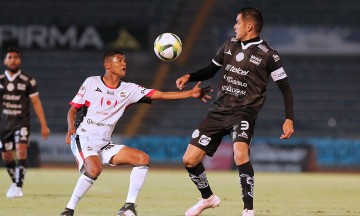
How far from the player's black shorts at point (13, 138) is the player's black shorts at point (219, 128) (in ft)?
15.1

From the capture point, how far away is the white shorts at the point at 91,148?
8.97m

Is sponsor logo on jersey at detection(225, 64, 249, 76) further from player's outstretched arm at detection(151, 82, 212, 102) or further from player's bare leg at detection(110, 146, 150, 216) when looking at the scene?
player's bare leg at detection(110, 146, 150, 216)

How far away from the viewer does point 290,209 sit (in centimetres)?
1057

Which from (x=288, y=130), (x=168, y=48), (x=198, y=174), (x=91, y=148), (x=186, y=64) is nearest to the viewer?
(x=288, y=130)

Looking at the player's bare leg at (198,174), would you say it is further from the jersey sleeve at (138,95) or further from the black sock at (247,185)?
the jersey sleeve at (138,95)

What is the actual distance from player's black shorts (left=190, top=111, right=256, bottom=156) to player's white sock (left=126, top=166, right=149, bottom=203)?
0.59 m

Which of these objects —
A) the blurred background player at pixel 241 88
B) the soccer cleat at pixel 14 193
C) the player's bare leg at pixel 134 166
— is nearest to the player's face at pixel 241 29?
the blurred background player at pixel 241 88

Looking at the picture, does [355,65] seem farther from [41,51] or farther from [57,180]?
[57,180]

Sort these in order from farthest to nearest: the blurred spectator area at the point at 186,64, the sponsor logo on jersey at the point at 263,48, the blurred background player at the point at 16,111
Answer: the blurred spectator area at the point at 186,64
the blurred background player at the point at 16,111
the sponsor logo on jersey at the point at 263,48

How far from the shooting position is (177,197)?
1275 cm

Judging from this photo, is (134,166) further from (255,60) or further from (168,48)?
(255,60)

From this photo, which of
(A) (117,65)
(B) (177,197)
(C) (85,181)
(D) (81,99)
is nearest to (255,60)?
(A) (117,65)

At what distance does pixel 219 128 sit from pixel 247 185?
71 cm

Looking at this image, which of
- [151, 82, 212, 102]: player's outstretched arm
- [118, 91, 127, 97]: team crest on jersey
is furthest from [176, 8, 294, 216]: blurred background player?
[118, 91, 127, 97]: team crest on jersey
